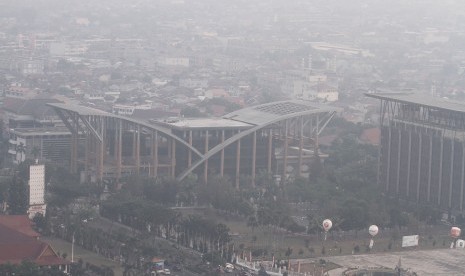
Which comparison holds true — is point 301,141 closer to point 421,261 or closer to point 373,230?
point 373,230

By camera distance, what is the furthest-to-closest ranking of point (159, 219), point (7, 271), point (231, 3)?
point (231, 3), point (159, 219), point (7, 271)

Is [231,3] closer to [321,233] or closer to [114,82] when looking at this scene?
[114,82]

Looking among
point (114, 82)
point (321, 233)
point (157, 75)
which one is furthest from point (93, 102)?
point (321, 233)

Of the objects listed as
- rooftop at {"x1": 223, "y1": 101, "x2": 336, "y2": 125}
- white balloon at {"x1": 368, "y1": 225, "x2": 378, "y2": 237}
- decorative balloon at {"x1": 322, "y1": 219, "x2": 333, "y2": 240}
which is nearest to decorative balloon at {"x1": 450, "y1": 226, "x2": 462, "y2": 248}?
white balloon at {"x1": 368, "y1": 225, "x2": 378, "y2": 237}

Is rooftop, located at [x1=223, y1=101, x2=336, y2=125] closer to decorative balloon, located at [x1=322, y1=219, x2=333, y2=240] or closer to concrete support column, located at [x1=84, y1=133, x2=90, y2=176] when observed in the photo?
concrete support column, located at [x1=84, y1=133, x2=90, y2=176]

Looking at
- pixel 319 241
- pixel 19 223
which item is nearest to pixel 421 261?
pixel 319 241

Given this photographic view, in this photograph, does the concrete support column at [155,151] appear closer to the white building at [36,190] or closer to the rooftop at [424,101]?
the white building at [36,190]
